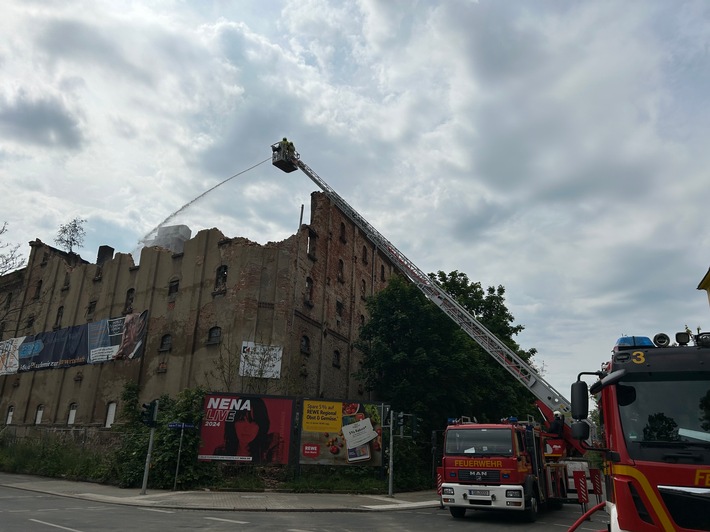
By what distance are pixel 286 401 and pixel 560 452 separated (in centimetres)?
1059

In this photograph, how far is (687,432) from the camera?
561 cm

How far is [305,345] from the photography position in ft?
94.5

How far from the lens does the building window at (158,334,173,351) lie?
1161 inches

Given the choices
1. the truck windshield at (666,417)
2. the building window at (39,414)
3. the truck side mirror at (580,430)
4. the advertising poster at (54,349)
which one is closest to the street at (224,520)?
the truck side mirror at (580,430)

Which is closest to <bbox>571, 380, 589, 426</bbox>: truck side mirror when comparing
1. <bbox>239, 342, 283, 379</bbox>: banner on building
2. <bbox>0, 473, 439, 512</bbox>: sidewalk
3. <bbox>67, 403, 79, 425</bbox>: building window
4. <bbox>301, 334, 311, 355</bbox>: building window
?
<bbox>0, 473, 439, 512</bbox>: sidewalk

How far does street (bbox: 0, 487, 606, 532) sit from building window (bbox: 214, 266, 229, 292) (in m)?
13.9

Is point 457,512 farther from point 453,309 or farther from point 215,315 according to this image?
point 215,315

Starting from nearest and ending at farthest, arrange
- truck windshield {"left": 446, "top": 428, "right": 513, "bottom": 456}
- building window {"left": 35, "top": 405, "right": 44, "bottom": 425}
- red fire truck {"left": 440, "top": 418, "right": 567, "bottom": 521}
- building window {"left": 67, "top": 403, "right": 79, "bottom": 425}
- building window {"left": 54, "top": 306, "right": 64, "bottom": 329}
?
1. red fire truck {"left": 440, "top": 418, "right": 567, "bottom": 521}
2. truck windshield {"left": 446, "top": 428, "right": 513, "bottom": 456}
3. building window {"left": 67, "top": 403, "right": 79, "bottom": 425}
4. building window {"left": 35, "top": 405, "right": 44, "bottom": 425}
5. building window {"left": 54, "top": 306, "right": 64, "bottom": 329}

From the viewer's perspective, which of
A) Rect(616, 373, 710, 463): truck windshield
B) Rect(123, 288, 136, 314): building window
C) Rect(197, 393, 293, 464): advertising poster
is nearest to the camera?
Rect(616, 373, 710, 463): truck windshield

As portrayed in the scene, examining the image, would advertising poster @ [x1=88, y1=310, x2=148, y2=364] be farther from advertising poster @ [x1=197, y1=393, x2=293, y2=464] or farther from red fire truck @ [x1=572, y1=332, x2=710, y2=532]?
red fire truck @ [x1=572, y1=332, x2=710, y2=532]

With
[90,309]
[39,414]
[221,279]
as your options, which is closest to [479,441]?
[221,279]

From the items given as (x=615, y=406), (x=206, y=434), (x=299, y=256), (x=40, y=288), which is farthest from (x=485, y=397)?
(x=40, y=288)

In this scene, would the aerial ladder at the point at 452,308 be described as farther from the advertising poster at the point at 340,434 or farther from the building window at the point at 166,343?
the building window at the point at 166,343

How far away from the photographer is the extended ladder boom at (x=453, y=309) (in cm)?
2422
